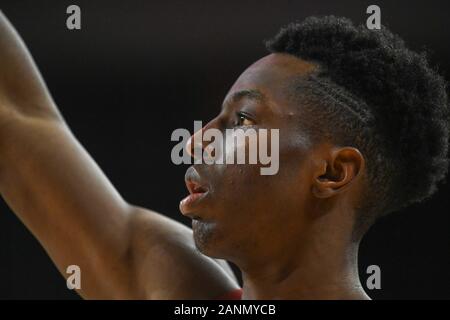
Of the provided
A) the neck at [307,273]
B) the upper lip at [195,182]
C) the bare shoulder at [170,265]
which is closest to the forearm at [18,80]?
the bare shoulder at [170,265]

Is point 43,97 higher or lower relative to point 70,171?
higher

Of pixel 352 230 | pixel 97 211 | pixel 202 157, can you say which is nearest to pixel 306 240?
pixel 352 230

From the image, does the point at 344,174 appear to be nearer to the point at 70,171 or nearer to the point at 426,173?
the point at 426,173

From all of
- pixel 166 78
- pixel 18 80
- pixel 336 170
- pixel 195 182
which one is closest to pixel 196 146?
pixel 195 182

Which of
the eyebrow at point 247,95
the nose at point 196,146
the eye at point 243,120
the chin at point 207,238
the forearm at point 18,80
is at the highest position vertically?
the forearm at point 18,80

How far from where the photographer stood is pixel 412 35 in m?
2.17

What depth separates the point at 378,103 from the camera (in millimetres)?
1125

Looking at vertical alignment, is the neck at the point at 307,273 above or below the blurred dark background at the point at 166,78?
below

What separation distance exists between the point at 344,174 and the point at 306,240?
0.10 meters

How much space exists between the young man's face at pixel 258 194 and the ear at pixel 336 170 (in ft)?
0.05

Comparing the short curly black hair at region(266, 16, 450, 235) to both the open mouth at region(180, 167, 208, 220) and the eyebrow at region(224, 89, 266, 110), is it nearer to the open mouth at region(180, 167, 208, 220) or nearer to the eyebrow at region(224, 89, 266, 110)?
the eyebrow at region(224, 89, 266, 110)

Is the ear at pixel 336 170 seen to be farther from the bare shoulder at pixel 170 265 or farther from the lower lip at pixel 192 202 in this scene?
the bare shoulder at pixel 170 265

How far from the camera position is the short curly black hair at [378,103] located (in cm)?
112

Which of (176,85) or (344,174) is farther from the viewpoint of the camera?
(176,85)
